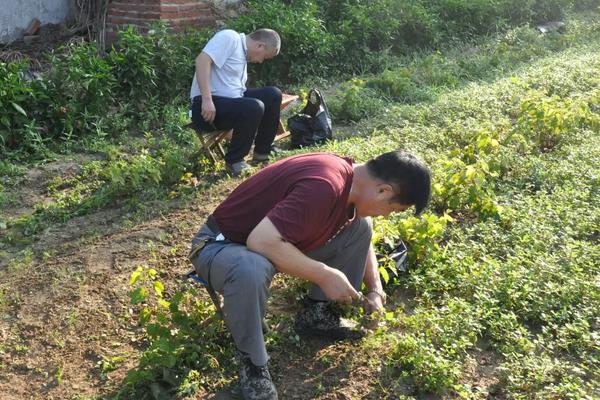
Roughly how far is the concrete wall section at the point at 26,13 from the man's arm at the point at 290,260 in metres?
5.75

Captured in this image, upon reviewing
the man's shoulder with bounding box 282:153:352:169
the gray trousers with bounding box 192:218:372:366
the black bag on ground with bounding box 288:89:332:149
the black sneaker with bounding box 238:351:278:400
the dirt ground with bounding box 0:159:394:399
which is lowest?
the dirt ground with bounding box 0:159:394:399

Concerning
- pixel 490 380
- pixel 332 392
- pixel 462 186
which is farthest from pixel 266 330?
pixel 462 186

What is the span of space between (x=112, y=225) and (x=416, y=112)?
3.42m

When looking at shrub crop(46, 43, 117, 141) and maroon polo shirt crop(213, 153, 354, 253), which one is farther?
shrub crop(46, 43, 117, 141)

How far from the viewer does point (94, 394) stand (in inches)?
124

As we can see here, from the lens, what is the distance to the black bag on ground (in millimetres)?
6258

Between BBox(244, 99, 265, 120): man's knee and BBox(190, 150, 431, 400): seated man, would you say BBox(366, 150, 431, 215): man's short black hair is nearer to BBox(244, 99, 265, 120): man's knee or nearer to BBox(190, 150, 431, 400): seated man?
BBox(190, 150, 431, 400): seated man

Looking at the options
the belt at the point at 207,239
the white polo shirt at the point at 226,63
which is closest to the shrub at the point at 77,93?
the white polo shirt at the point at 226,63

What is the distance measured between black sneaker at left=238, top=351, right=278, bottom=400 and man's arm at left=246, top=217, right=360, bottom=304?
18.0 inches

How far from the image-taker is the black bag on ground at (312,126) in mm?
6258

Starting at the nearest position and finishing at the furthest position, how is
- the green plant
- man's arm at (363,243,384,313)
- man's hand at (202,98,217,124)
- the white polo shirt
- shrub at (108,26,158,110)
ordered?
the green plant
man's arm at (363,243,384,313)
man's hand at (202,98,217,124)
the white polo shirt
shrub at (108,26,158,110)

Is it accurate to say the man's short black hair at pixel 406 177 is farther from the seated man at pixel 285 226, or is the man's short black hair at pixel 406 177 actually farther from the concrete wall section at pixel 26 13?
the concrete wall section at pixel 26 13

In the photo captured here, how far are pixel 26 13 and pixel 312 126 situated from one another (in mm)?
3743

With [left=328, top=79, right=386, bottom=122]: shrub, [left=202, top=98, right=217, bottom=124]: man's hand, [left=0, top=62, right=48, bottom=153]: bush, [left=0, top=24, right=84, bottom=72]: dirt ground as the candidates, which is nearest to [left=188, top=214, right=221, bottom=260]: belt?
[left=202, top=98, right=217, bottom=124]: man's hand
